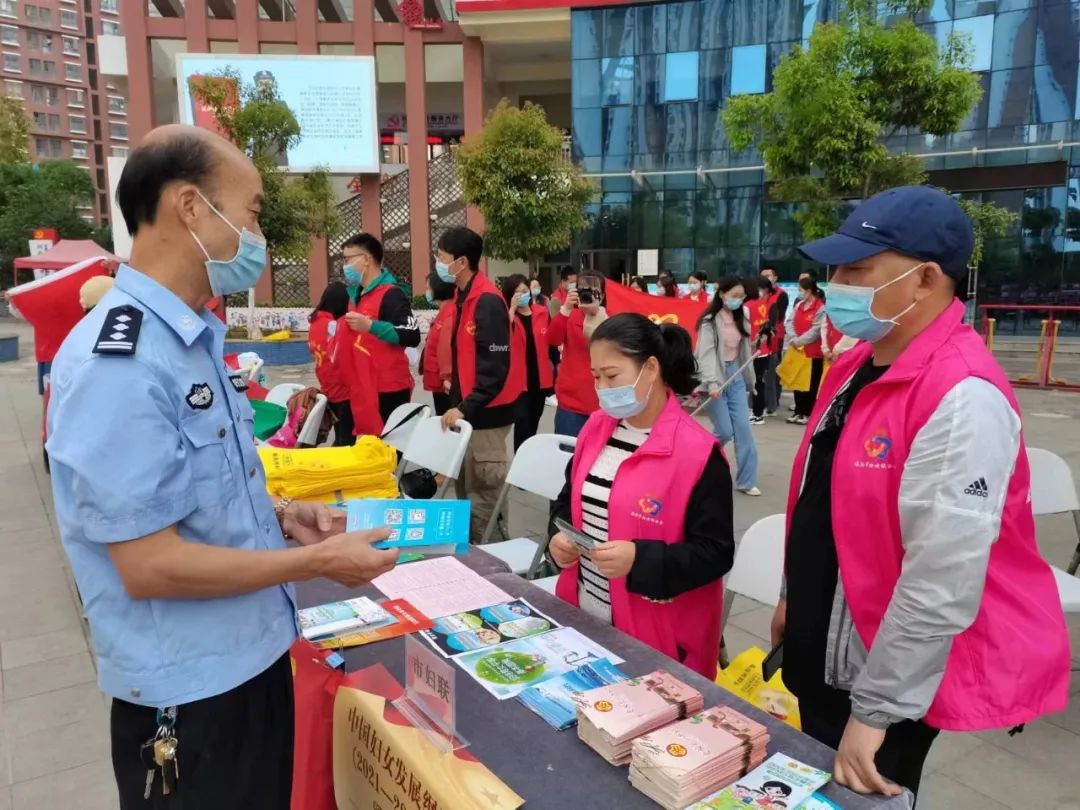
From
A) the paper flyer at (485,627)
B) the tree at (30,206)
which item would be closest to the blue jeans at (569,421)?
the paper flyer at (485,627)

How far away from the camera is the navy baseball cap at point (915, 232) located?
53.9 inches

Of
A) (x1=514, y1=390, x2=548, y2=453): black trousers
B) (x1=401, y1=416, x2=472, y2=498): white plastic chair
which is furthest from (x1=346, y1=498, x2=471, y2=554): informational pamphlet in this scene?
(x1=514, y1=390, x2=548, y2=453): black trousers

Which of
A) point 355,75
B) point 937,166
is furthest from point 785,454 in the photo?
point 355,75

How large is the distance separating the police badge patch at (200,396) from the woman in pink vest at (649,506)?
99 cm

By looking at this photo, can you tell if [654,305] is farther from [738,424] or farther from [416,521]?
[416,521]

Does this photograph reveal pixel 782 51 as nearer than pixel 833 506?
No

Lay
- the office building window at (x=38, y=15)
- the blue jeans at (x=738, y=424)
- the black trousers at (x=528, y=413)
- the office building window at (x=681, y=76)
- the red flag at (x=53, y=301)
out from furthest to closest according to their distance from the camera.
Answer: the office building window at (x=38, y=15), the office building window at (x=681, y=76), the blue jeans at (x=738, y=424), the black trousers at (x=528, y=413), the red flag at (x=53, y=301)

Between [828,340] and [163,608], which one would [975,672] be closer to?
[163,608]

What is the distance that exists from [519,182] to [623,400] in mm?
15640

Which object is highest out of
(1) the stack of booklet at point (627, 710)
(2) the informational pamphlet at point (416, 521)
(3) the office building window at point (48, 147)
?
(3) the office building window at point (48, 147)

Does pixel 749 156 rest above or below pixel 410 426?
above

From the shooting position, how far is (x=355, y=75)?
68.1ft

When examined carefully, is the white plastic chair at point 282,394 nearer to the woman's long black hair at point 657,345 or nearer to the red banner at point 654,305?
the red banner at point 654,305

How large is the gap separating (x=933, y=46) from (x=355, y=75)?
625 inches
